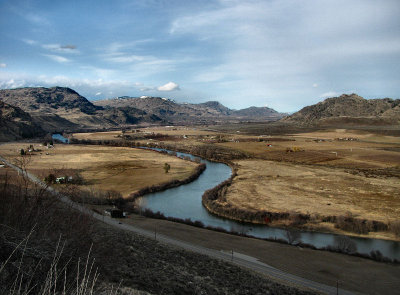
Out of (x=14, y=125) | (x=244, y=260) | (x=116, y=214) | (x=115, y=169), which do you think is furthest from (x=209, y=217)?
(x=14, y=125)

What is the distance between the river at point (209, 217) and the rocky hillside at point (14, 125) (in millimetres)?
104577

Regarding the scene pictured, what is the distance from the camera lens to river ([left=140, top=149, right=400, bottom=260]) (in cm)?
2936

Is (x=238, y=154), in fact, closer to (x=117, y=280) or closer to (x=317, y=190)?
(x=317, y=190)

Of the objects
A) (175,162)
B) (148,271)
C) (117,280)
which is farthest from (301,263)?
(175,162)

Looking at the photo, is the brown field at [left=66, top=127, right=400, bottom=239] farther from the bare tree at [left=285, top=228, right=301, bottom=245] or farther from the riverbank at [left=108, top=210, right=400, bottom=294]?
the riverbank at [left=108, top=210, right=400, bottom=294]

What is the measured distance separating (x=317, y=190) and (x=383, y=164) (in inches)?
1322

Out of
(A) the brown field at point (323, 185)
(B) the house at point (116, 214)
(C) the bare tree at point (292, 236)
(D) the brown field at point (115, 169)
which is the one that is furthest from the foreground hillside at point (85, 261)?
(D) the brown field at point (115, 169)

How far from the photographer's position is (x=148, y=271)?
16281 mm

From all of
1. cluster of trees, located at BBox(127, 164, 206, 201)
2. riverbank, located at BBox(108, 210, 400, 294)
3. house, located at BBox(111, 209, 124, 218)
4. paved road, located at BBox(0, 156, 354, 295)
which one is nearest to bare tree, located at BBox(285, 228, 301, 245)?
riverbank, located at BBox(108, 210, 400, 294)

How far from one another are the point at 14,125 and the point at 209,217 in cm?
13706

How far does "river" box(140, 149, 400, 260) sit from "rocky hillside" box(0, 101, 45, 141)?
10458 cm

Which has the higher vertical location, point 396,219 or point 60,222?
point 60,222

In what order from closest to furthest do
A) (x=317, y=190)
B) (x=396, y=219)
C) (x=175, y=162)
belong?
(x=396, y=219) < (x=317, y=190) < (x=175, y=162)

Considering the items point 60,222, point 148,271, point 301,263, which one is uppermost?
point 60,222
